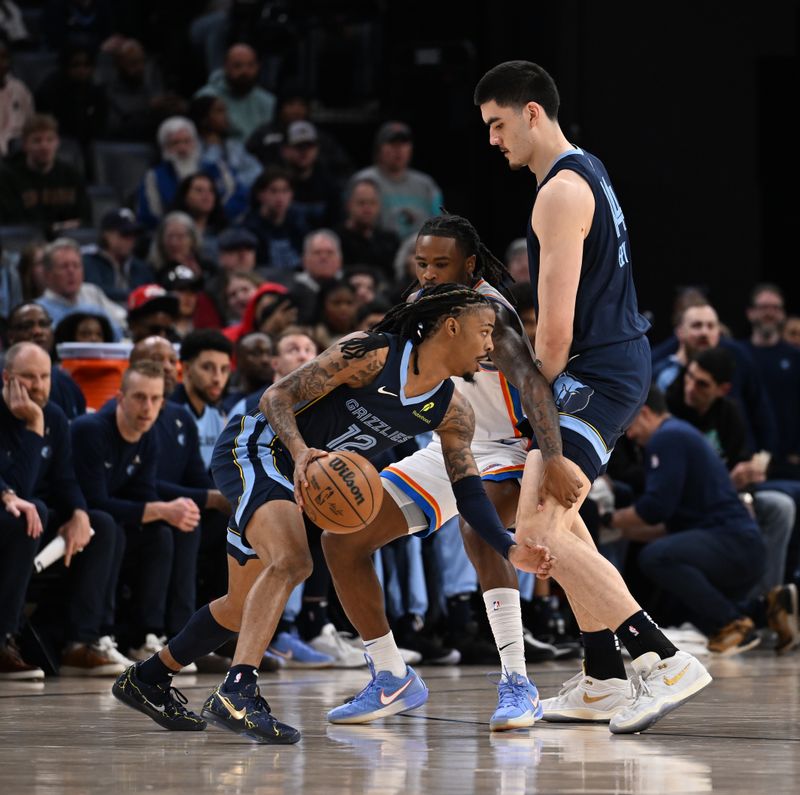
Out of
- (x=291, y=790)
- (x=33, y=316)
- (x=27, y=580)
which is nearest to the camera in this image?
(x=291, y=790)

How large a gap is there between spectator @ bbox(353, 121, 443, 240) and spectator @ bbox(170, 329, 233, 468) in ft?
13.5

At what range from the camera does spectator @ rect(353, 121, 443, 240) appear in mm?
12438

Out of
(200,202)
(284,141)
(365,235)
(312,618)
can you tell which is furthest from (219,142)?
(312,618)

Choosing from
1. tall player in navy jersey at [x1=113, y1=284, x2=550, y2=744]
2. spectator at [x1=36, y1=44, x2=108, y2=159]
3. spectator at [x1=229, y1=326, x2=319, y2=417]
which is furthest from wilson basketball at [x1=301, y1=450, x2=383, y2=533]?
spectator at [x1=36, y1=44, x2=108, y2=159]

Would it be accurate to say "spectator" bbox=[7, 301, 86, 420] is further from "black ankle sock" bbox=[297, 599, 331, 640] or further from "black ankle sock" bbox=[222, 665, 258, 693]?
"black ankle sock" bbox=[222, 665, 258, 693]

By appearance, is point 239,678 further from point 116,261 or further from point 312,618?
point 116,261

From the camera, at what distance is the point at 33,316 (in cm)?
840

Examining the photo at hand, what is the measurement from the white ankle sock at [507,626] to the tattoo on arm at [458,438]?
1.46ft

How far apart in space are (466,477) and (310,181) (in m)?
7.60

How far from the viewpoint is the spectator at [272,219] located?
11.7m

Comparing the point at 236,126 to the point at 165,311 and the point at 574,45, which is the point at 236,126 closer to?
the point at 574,45

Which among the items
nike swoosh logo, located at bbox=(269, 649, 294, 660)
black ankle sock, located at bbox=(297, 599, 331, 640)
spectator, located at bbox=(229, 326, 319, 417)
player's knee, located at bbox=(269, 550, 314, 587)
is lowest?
nike swoosh logo, located at bbox=(269, 649, 294, 660)

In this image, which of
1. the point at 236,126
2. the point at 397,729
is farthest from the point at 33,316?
the point at 236,126

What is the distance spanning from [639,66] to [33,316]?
6357mm
